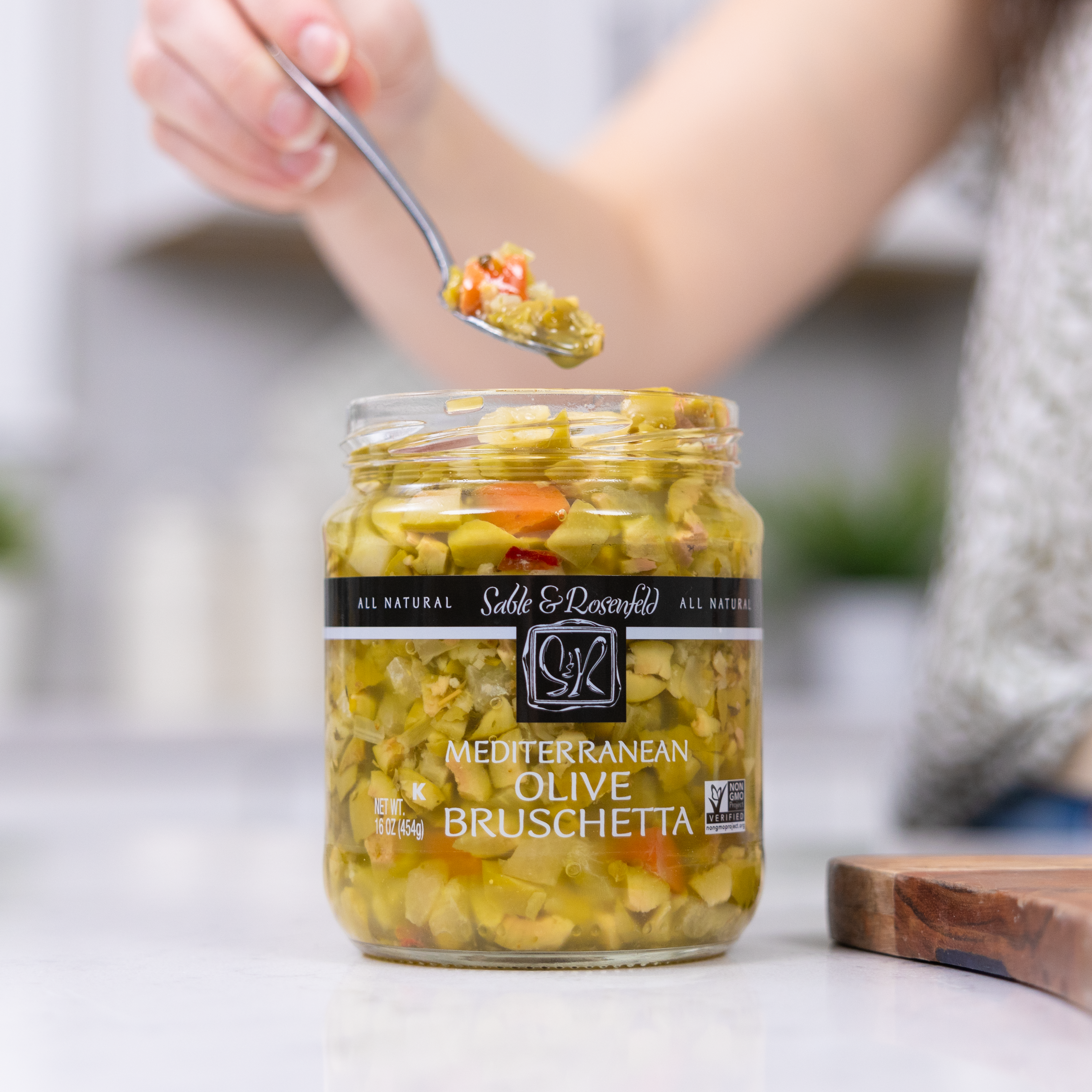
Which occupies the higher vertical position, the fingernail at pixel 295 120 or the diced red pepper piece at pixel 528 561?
the fingernail at pixel 295 120

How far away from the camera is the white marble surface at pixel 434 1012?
13.2 inches

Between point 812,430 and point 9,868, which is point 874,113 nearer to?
point 9,868

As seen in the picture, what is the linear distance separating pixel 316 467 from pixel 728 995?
213cm

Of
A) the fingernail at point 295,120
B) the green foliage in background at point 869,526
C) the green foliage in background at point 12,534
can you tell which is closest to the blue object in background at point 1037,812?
the fingernail at point 295,120

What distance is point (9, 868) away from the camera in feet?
2.44

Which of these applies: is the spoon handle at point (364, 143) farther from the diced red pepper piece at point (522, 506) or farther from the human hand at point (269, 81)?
the diced red pepper piece at point (522, 506)

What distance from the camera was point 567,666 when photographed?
45 centimetres

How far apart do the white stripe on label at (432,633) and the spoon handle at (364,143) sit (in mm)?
202

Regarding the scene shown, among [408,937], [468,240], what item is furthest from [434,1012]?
[468,240]

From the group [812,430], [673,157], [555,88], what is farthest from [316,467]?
[673,157]

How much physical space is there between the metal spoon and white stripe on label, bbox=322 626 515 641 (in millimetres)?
164

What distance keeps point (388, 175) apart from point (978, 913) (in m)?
0.37

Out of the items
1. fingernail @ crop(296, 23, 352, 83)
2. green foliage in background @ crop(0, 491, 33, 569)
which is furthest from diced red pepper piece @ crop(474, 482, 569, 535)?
green foliage in background @ crop(0, 491, 33, 569)

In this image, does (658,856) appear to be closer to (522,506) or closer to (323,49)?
(522,506)
